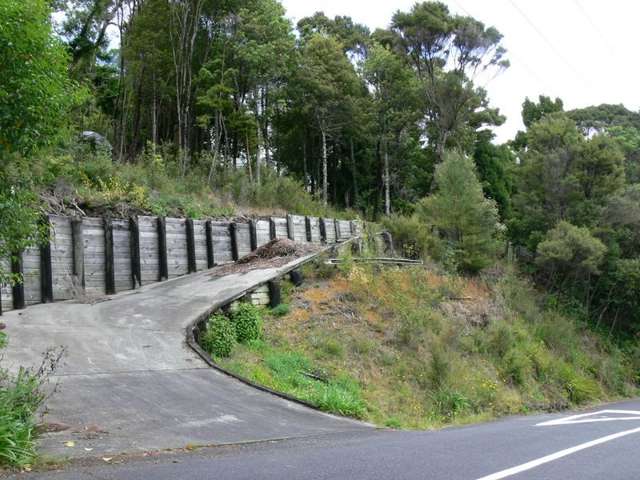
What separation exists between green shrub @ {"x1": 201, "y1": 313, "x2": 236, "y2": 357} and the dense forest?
203 inches

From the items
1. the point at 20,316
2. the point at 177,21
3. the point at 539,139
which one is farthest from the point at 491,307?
the point at 177,21

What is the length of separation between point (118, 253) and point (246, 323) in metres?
4.90

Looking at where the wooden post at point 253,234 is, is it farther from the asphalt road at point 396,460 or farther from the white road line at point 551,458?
the white road line at point 551,458

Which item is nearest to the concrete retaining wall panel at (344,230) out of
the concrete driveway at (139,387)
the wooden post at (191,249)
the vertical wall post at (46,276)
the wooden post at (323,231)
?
the wooden post at (323,231)

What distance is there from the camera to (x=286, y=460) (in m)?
6.62

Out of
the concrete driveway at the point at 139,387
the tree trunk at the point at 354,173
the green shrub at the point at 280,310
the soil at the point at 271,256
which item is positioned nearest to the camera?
the concrete driveway at the point at 139,387

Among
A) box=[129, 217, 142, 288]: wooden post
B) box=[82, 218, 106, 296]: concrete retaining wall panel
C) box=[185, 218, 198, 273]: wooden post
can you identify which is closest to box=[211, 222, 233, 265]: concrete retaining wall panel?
box=[185, 218, 198, 273]: wooden post

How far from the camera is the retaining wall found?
1438 cm

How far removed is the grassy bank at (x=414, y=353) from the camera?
13.0m

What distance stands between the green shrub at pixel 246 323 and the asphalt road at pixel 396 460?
5302mm

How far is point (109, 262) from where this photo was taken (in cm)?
1638

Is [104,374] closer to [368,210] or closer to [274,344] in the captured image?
[274,344]

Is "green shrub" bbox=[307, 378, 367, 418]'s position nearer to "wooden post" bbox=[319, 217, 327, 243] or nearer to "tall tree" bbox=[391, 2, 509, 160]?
"wooden post" bbox=[319, 217, 327, 243]

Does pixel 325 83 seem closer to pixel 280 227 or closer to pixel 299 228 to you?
pixel 299 228
